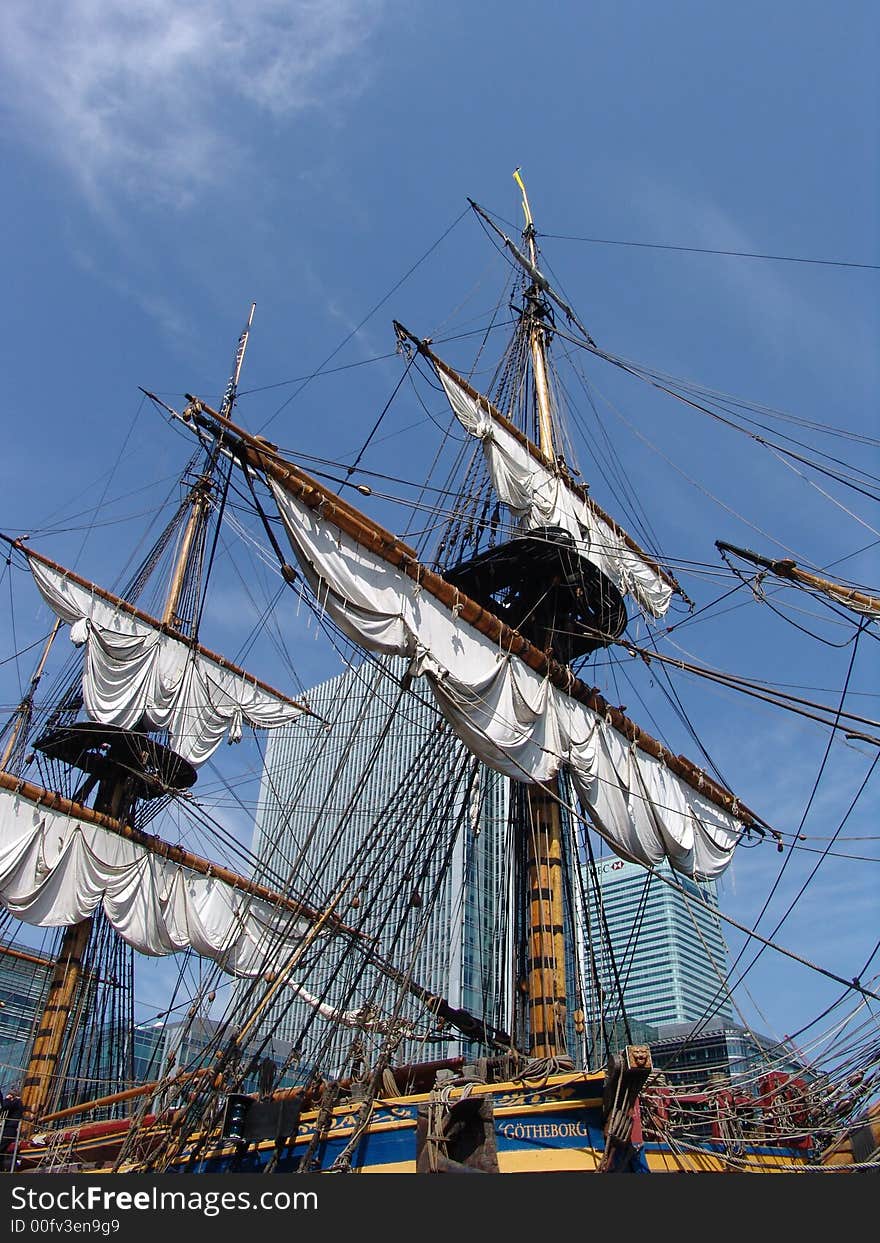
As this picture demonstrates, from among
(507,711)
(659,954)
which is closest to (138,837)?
(507,711)

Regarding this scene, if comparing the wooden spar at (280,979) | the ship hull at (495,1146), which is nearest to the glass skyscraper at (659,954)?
the wooden spar at (280,979)

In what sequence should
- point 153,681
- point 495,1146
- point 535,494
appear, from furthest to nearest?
1. point 153,681
2. point 535,494
3. point 495,1146

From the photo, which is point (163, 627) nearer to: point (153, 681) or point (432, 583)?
point (153, 681)

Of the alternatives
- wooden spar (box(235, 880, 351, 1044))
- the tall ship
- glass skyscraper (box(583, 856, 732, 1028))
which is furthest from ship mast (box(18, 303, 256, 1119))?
glass skyscraper (box(583, 856, 732, 1028))

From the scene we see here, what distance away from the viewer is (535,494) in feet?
51.0

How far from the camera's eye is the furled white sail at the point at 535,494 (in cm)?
1534

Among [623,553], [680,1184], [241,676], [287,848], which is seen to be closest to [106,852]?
[241,676]

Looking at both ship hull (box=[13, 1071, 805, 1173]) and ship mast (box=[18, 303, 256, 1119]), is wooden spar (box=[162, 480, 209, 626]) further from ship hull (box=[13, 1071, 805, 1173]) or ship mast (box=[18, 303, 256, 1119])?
ship hull (box=[13, 1071, 805, 1173])

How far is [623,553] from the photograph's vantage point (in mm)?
17203

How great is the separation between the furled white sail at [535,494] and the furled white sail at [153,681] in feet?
33.9

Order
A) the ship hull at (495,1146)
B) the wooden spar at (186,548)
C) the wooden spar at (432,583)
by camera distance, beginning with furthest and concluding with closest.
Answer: the wooden spar at (186,548), the wooden spar at (432,583), the ship hull at (495,1146)

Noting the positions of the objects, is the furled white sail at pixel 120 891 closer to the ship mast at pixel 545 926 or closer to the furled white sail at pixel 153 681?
the furled white sail at pixel 153 681

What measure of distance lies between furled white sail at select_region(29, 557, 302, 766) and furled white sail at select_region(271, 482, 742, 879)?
11550 mm

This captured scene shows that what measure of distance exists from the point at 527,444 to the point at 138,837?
13.4 meters
